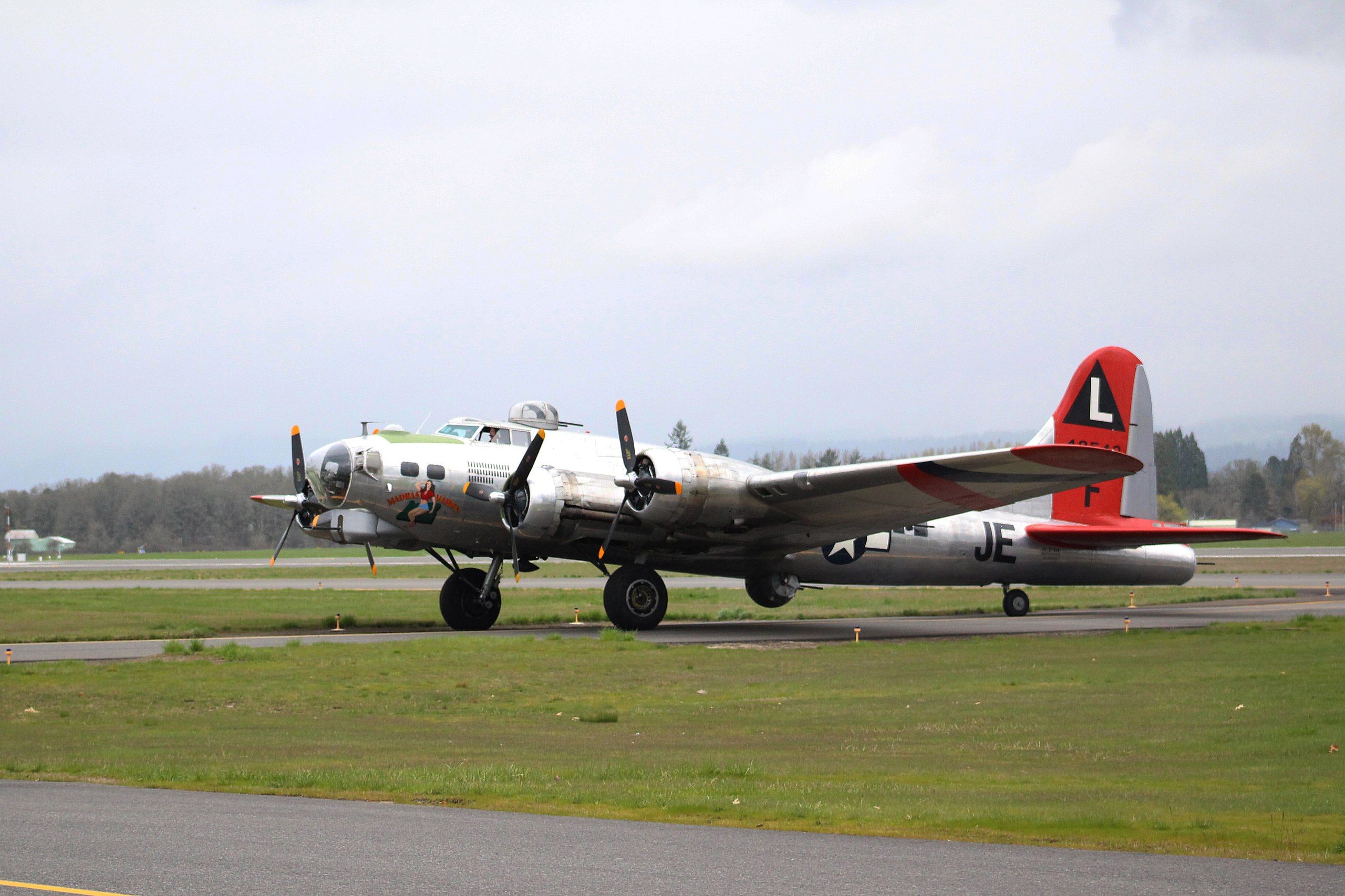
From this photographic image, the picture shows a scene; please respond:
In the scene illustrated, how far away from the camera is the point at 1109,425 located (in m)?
30.9

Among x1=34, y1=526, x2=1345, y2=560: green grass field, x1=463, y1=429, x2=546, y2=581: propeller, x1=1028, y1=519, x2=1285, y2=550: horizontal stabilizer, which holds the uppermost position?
x1=463, y1=429, x2=546, y2=581: propeller

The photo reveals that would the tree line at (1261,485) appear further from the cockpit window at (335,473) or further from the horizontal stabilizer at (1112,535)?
the cockpit window at (335,473)

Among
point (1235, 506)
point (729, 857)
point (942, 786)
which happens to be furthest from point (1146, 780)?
point (1235, 506)

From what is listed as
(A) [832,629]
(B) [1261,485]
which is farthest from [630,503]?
(B) [1261,485]

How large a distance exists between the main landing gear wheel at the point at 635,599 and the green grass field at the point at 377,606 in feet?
14.7

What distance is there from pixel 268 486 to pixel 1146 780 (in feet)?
435

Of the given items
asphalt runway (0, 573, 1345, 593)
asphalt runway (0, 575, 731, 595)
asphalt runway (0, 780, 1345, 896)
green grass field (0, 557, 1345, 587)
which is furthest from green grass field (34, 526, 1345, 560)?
asphalt runway (0, 780, 1345, 896)

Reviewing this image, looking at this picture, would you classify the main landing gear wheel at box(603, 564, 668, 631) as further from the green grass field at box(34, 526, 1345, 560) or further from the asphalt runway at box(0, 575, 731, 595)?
the green grass field at box(34, 526, 1345, 560)

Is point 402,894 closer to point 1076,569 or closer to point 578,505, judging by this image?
point 578,505

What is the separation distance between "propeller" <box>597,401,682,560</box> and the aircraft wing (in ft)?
6.10

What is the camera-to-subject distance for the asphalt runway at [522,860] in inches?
261

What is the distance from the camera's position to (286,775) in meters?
10.8

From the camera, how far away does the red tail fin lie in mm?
30750

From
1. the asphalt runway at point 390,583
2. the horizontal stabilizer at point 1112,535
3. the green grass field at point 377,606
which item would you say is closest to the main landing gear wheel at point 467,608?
the green grass field at point 377,606
